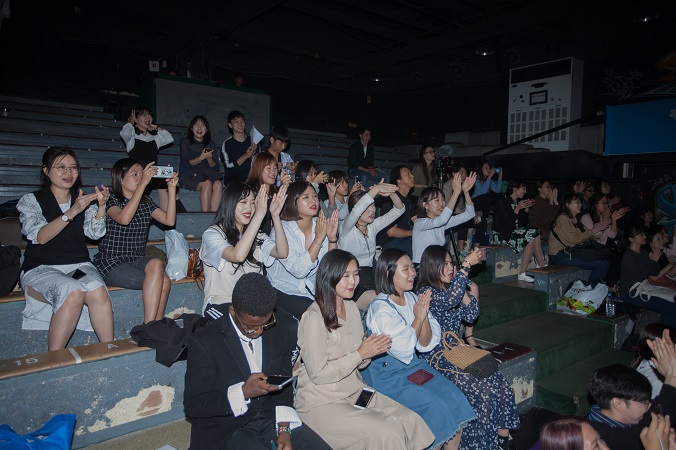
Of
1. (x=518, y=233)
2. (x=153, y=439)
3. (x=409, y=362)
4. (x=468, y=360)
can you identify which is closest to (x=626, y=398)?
(x=468, y=360)

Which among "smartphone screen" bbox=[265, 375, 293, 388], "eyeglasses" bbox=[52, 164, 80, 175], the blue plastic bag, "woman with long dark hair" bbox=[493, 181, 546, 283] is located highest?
"eyeglasses" bbox=[52, 164, 80, 175]

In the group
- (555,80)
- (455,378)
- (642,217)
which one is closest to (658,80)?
(555,80)

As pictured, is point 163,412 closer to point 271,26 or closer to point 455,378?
point 455,378

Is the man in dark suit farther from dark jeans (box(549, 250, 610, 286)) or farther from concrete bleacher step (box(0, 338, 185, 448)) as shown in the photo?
dark jeans (box(549, 250, 610, 286))

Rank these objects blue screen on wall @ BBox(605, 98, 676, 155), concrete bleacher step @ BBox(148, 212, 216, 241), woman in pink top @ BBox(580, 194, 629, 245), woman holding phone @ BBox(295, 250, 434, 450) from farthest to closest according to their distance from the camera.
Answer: blue screen on wall @ BBox(605, 98, 676, 155) < woman in pink top @ BBox(580, 194, 629, 245) < concrete bleacher step @ BBox(148, 212, 216, 241) < woman holding phone @ BBox(295, 250, 434, 450)

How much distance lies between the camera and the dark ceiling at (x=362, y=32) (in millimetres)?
8289

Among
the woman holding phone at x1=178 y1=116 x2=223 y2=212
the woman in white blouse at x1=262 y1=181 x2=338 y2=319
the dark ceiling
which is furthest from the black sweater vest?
the dark ceiling

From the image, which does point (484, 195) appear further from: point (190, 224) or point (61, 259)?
point (61, 259)

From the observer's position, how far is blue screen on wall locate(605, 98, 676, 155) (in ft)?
25.8

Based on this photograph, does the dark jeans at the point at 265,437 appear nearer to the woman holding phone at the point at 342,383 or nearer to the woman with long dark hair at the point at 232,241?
the woman holding phone at the point at 342,383

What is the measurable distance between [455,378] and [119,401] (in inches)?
80.6

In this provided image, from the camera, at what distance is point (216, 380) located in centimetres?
197

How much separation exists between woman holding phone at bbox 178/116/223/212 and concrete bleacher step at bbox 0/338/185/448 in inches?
105

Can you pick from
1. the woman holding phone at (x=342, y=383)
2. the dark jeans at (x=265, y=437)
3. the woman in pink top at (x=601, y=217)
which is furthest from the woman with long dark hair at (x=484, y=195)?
the dark jeans at (x=265, y=437)
